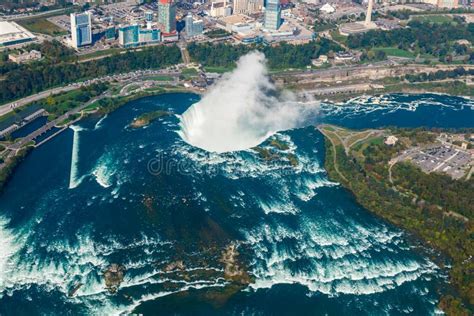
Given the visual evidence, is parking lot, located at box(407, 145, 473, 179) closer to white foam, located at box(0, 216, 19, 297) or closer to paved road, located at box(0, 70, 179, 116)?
paved road, located at box(0, 70, 179, 116)

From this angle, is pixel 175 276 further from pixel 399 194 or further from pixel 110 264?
pixel 399 194

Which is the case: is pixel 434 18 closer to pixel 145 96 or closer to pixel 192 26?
pixel 192 26

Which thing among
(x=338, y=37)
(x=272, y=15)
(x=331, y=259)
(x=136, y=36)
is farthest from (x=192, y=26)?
(x=331, y=259)

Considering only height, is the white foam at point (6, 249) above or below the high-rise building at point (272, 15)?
below

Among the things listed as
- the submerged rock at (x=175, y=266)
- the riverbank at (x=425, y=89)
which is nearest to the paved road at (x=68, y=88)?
the riverbank at (x=425, y=89)

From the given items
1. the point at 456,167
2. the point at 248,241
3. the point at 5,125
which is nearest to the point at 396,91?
the point at 456,167

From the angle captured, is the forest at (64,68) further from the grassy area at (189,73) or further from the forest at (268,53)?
the forest at (268,53)
